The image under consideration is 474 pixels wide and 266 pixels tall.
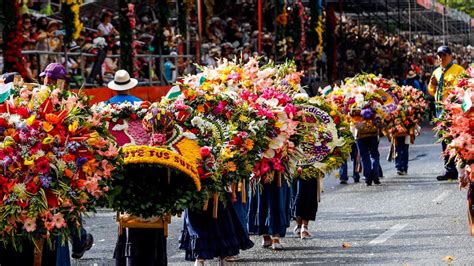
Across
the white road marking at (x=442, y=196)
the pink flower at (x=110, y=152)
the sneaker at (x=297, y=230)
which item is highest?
the pink flower at (x=110, y=152)

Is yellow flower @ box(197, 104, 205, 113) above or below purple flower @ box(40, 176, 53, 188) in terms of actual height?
above

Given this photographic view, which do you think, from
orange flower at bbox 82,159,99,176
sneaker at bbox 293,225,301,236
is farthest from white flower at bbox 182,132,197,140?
sneaker at bbox 293,225,301,236

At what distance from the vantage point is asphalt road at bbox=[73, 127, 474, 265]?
522 inches

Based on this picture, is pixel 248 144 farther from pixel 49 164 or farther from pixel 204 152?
pixel 49 164

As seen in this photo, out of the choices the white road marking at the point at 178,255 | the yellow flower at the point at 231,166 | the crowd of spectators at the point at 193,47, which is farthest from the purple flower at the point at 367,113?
the yellow flower at the point at 231,166

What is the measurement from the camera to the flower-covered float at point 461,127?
1294 centimetres

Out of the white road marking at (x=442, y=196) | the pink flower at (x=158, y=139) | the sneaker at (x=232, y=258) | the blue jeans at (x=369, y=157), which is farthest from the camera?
the blue jeans at (x=369, y=157)

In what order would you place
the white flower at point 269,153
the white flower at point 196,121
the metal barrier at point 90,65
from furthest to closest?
1. the metal barrier at point 90,65
2. the white flower at point 269,153
3. the white flower at point 196,121

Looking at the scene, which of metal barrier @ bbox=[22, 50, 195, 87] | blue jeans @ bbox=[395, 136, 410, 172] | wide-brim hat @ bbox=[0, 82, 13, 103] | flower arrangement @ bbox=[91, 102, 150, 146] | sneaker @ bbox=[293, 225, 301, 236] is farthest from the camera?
blue jeans @ bbox=[395, 136, 410, 172]

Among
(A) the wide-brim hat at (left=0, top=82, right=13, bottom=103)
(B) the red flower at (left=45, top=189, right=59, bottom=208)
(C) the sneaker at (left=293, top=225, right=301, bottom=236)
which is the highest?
(A) the wide-brim hat at (left=0, top=82, right=13, bottom=103)

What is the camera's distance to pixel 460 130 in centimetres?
1307

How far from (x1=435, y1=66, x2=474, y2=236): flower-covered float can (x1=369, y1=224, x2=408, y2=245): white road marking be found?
128cm

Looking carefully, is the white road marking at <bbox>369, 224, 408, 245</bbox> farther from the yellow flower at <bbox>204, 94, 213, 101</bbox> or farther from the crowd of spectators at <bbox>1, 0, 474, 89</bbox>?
the crowd of spectators at <bbox>1, 0, 474, 89</bbox>

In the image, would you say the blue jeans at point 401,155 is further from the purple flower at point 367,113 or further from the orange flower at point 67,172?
the orange flower at point 67,172
